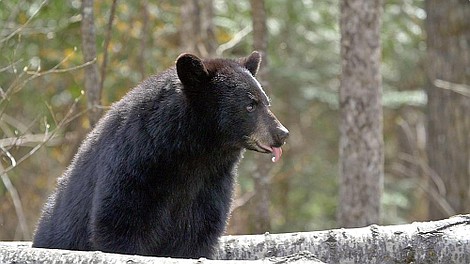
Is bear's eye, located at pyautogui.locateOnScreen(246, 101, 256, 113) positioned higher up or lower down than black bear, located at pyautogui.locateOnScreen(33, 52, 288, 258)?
higher up

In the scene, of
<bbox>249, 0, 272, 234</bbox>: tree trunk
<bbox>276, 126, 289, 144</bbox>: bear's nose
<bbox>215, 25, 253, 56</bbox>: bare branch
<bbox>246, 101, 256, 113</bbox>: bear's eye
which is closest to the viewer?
<bbox>276, 126, 289, 144</bbox>: bear's nose

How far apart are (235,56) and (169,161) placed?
20.0 ft

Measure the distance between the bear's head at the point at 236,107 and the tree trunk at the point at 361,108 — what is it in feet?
6.84

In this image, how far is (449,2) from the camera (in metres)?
8.80

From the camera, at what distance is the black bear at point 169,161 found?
458 centimetres

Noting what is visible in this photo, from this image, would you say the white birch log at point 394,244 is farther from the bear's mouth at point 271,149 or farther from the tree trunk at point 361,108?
the tree trunk at point 361,108

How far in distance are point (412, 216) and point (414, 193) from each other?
3.77 ft

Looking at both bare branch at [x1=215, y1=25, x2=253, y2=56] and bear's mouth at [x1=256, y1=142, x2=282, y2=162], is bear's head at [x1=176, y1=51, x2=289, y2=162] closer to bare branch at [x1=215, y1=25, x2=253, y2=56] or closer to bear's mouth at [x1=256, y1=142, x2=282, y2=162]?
bear's mouth at [x1=256, y1=142, x2=282, y2=162]

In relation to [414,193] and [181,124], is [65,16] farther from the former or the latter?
[414,193]

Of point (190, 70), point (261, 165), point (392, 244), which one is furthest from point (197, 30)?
point (392, 244)

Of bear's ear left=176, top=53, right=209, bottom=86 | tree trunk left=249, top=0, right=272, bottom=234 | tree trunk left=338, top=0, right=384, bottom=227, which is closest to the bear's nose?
bear's ear left=176, top=53, right=209, bottom=86

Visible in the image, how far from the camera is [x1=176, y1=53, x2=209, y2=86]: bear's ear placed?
463 centimetres

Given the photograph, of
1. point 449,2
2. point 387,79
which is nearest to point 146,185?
point 449,2

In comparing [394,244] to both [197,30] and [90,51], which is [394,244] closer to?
[90,51]
